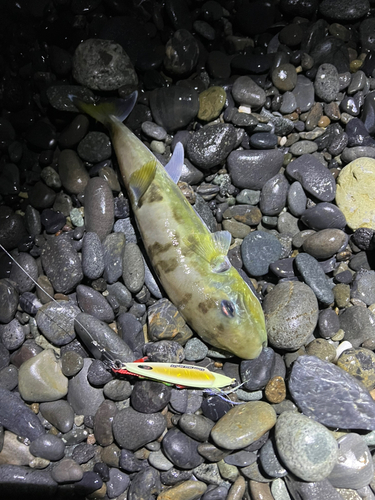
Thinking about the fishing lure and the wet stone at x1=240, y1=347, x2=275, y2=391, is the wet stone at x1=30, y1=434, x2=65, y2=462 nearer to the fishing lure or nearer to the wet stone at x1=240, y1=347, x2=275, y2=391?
the fishing lure

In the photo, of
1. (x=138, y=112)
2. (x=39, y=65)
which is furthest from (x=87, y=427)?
(x=39, y=65)

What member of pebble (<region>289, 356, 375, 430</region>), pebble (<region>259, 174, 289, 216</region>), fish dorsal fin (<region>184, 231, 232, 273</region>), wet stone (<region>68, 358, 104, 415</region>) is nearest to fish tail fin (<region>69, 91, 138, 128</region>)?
fish dorsal fin (<region>184, 231, 232, 273</region>)

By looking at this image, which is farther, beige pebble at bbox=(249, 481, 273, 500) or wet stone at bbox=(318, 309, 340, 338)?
wet stone at bbox=(318, 309, 340, 338)

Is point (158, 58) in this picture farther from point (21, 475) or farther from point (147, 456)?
point (21, 475)

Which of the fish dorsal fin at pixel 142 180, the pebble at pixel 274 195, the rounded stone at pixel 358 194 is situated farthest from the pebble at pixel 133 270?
the rounded stone at pixel 358 194

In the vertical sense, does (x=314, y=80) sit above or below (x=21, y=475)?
above

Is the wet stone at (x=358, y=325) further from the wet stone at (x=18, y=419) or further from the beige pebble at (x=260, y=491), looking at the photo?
the wet stone at (x=18, y=419)
